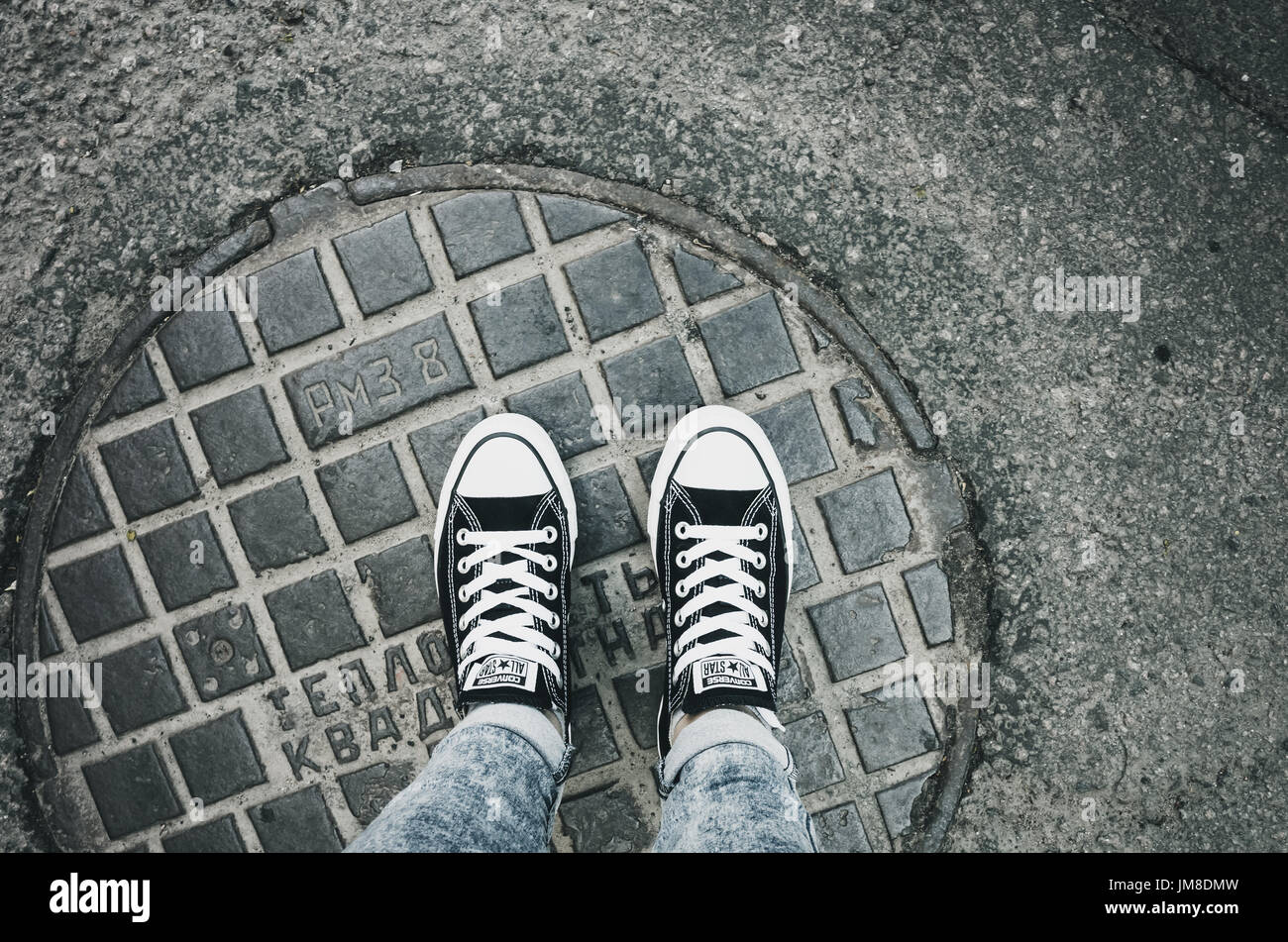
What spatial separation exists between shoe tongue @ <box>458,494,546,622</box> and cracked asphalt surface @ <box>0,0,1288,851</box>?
3.72 feet

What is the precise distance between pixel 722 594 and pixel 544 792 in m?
0.81

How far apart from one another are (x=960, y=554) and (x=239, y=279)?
8.45 feet

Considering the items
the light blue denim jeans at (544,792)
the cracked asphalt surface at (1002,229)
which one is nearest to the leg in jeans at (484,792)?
the light blue denim jeans at (544,792)

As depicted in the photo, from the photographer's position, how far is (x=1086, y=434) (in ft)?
8.71

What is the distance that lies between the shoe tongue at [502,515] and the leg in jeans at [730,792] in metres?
0.72

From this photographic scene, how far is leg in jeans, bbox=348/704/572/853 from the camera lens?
1.91m

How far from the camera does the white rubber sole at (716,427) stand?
2586 mm

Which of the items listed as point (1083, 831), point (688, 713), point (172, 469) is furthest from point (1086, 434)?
point (172, 469)

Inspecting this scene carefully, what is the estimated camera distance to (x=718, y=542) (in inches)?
103

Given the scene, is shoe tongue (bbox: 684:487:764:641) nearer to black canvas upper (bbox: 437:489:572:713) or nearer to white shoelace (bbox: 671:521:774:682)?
white shoelace (bbox: 671:521:774:682)

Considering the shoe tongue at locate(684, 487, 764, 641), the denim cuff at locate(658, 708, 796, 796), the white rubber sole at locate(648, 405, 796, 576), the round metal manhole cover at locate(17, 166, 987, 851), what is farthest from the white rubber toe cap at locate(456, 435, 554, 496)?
the denim cuff at locate(658, 708, 796, 796)
